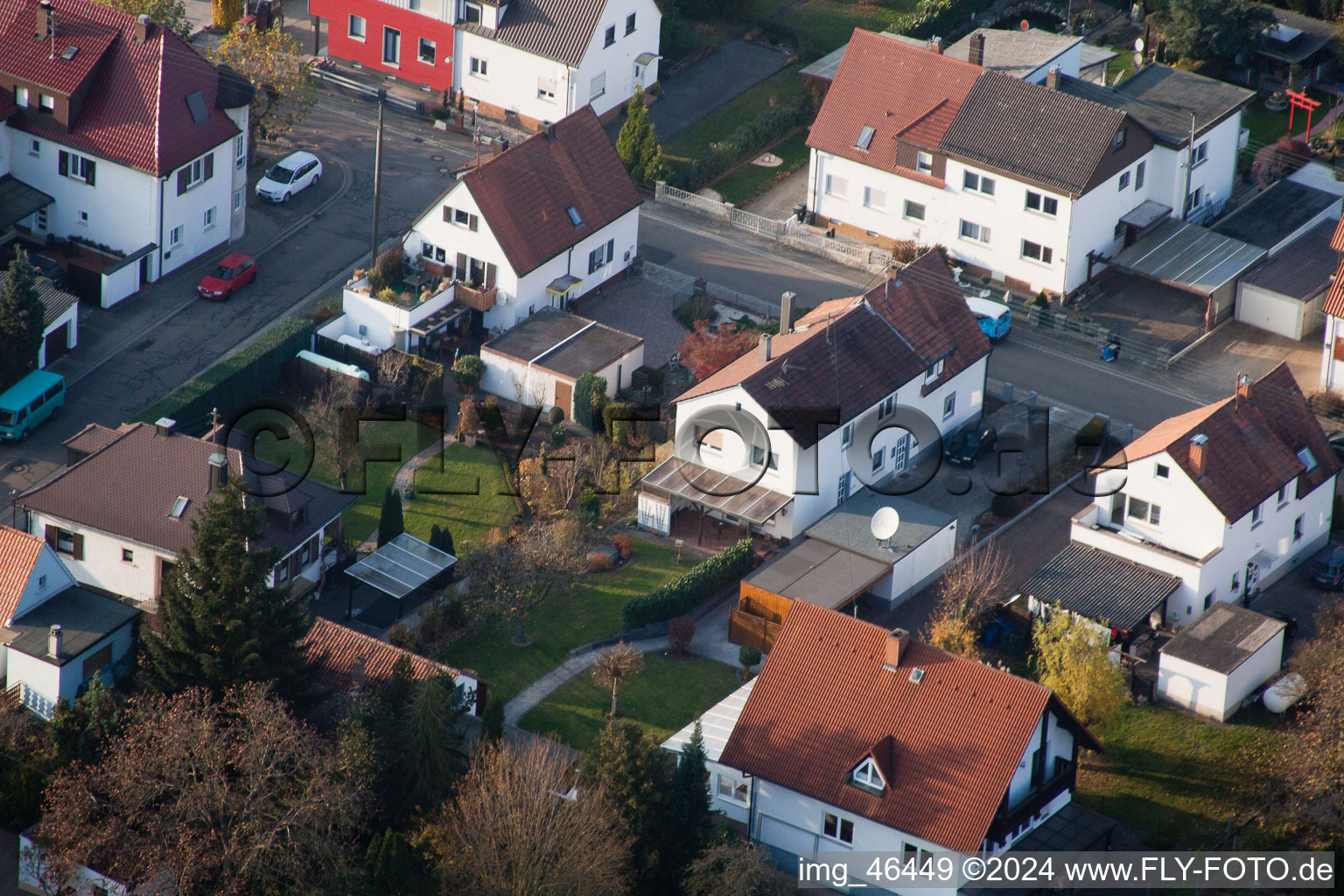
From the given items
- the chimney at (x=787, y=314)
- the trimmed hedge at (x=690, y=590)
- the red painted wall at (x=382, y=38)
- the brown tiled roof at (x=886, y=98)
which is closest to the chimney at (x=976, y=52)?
the brown tiled roof at (x=886, y=98)

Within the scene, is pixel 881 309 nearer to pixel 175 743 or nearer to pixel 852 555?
pixel 852 555

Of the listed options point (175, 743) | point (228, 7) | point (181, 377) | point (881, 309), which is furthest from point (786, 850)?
point (228, 7)

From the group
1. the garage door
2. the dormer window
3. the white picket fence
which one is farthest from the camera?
the white picket fence

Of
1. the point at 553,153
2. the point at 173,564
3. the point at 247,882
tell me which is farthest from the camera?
the point at 553,153

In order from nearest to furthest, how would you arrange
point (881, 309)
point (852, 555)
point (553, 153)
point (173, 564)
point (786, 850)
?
1. point (786, 850)
2. point (173, 564)
3. point (852, 555)
4. point (881, 309)
5. point (553, 153)

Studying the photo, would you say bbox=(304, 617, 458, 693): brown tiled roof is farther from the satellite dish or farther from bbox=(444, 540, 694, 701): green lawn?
the satellite dish

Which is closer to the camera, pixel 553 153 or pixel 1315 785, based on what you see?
pixel 1315 785

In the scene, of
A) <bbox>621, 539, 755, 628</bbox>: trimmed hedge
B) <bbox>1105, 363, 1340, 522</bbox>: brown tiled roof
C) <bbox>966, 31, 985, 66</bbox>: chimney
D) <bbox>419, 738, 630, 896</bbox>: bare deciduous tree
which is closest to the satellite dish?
<bbox>621, 539, 755, 628</bbox>: trimmed hedge

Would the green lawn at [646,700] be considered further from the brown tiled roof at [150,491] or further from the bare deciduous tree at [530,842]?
the brown tiled roof at [150,491]
